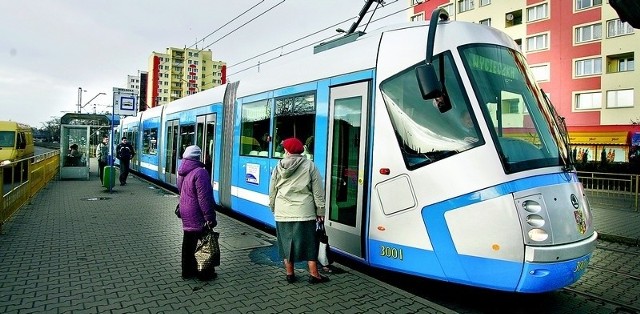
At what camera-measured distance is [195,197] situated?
207 inches

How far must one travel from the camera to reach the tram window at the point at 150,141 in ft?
59.3

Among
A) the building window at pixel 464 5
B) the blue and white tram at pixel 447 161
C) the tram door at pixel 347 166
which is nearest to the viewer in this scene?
the blue and white tram at pixel 447 161

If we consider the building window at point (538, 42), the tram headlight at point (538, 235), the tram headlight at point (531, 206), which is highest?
the building window at point (538, 42)

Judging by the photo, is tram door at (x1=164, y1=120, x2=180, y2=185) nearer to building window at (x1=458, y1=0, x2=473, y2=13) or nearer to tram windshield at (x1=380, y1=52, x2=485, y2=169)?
tram windshield at (x1=380, y1=52, x2=485, y2=169)

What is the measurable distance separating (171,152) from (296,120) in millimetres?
9486

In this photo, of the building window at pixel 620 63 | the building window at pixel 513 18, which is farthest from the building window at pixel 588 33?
the building window at pixel 513 18

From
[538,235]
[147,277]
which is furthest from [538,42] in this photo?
Result: [147,277]

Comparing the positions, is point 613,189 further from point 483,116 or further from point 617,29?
point 617,29

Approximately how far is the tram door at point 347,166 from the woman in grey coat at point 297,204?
60 cm

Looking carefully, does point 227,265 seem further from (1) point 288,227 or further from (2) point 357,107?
(2) point 357,107

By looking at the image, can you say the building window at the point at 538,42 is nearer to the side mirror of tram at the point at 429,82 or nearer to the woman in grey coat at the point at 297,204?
the side mirror of tram at the point at 429,82

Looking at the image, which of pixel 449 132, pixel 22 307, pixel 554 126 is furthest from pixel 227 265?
pixel 554 126

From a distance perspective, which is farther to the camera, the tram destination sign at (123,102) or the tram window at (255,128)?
the tram destination sign at (123,102)

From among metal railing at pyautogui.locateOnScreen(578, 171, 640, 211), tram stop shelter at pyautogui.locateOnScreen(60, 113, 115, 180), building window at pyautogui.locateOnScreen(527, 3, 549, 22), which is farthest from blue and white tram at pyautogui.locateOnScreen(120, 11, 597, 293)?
building window at pyautogui.locateOnScreen(527, 3, 549, 22)
